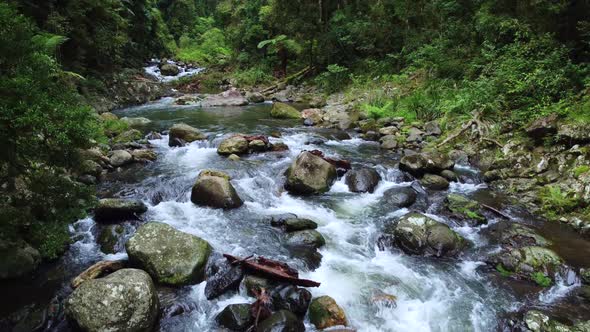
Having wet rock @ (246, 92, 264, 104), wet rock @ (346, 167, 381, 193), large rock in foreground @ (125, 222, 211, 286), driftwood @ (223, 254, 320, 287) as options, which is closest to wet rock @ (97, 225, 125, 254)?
large rock in foreground @ (125, 222, 211, 286)

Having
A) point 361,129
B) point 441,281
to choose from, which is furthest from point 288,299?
point 361,129

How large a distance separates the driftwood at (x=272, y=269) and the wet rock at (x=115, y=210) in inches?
97.3

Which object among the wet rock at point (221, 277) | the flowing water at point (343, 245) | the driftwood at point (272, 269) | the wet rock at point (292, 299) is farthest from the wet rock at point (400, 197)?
the wet rock at point (221, 277)

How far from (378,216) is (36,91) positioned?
6068 mm

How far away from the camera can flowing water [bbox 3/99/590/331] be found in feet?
16.7

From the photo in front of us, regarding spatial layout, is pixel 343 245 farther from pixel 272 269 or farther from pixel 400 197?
pixel 400 197

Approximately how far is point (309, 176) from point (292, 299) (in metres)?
4.08

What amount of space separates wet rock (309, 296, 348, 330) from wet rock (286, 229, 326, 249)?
159cm

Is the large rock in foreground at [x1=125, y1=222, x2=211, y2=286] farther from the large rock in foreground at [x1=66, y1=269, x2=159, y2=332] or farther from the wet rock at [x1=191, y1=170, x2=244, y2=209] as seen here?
the wet rock at [x1=191, y1=170, x2=244, y2=209]

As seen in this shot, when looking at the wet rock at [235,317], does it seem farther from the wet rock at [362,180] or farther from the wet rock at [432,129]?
the wet rock at [432,129]

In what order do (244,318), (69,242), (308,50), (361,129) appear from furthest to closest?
(308,50), (361,129), (69,242), (244,318)

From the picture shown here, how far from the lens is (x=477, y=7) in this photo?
50.5ft

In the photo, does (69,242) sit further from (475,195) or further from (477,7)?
(477,7)

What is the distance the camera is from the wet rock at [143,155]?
34.7 feet
